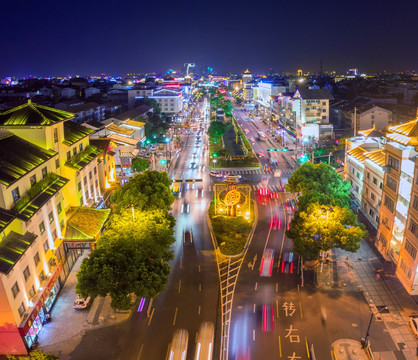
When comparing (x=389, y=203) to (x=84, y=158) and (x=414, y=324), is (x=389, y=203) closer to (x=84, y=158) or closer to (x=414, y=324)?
(x=414, y=324)

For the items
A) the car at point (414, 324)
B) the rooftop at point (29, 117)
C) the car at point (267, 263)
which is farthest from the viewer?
the car at point (267, 263)

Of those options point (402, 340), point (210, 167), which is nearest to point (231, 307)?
point (402, 340)

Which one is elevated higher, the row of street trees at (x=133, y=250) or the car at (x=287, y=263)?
the row of street trees at (x=133, y=250)

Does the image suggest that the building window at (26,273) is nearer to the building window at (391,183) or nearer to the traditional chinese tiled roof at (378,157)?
the building window at (391,183)

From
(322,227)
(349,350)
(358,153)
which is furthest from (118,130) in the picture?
(349,350)

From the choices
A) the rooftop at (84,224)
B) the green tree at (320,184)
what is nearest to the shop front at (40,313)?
the rooftop at (84,224)

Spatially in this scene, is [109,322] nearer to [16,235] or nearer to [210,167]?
[16,235]
